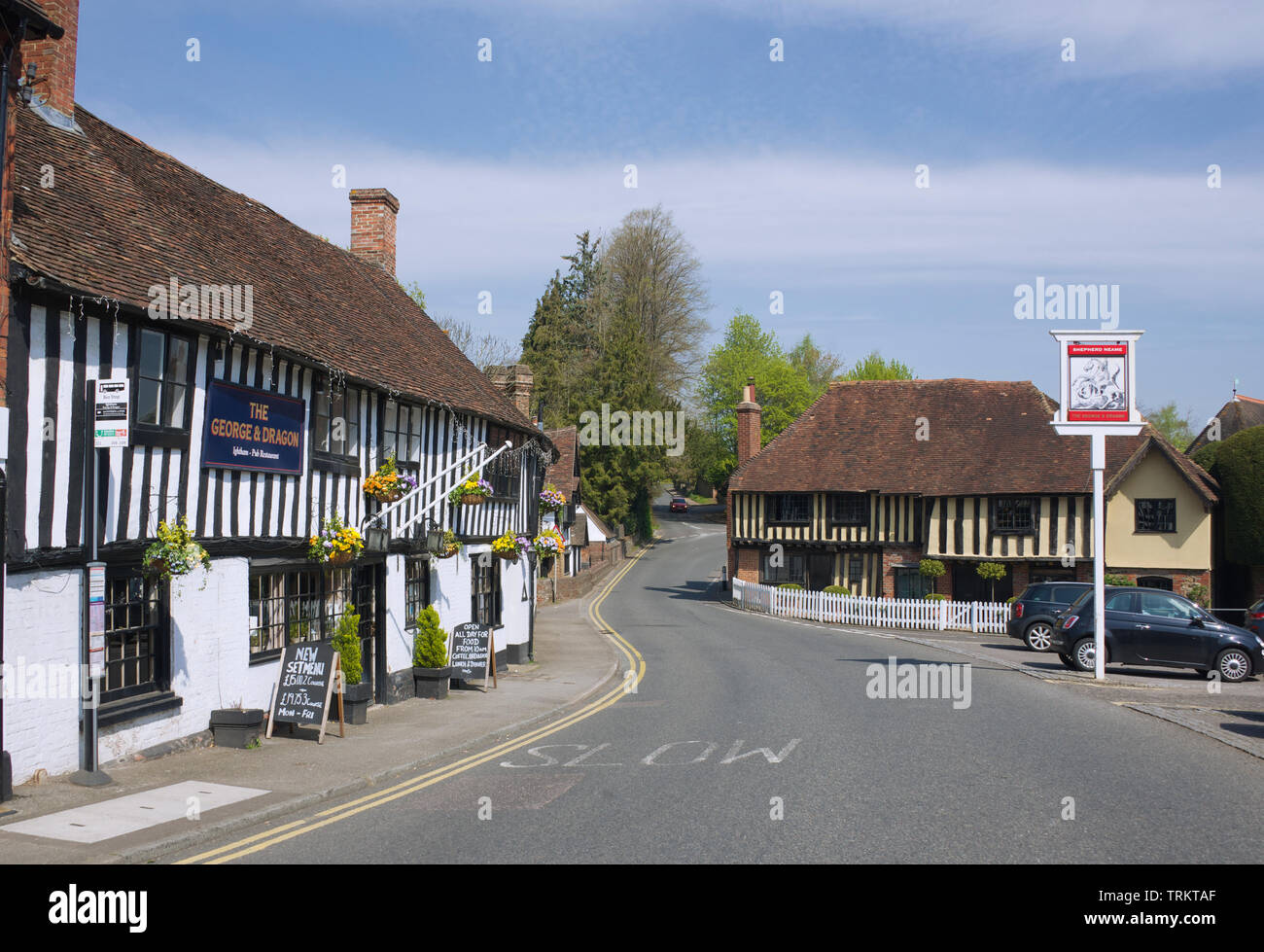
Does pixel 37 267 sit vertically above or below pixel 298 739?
above

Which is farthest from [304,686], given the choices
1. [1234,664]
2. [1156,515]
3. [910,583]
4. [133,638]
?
[1156,515]

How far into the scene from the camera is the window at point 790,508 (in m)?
41.3

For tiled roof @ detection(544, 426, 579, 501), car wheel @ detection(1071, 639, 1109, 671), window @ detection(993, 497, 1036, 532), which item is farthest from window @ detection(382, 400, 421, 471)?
tiled roof @ detection(544, 426, 579, 501)

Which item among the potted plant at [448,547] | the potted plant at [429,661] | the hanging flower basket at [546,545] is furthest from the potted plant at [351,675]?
the hanging flower basket at [546,545]

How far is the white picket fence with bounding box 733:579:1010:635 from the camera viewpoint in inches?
1277

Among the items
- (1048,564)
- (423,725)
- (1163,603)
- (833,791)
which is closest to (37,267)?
(423,725)

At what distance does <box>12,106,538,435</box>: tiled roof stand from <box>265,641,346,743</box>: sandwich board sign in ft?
13.0

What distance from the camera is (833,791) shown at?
31.9ft

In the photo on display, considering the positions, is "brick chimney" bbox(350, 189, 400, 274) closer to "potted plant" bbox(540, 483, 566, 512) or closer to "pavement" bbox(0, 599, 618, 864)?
"potted plant" bbox(540, 483, 566, 512)

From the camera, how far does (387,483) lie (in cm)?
1550

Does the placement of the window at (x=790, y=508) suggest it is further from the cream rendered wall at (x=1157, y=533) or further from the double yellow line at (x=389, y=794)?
the double yellow line at (x=389, y=794)

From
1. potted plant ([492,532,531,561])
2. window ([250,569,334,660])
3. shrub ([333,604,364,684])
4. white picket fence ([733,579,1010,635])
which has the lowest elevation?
white picket fence ([733,579,1010,635])
